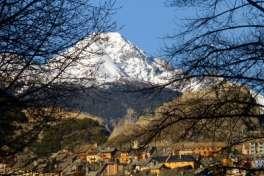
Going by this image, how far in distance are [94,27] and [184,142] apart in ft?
7.90

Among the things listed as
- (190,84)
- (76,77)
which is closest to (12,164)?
(76,77)

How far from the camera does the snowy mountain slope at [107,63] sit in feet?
29.6

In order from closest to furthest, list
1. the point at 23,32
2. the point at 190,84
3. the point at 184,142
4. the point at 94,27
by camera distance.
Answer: the point at 23,32, the point at 94,27, the point at 190,84, the point at 184,142

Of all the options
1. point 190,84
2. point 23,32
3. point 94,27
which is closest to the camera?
point 23,32

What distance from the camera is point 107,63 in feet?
32.4

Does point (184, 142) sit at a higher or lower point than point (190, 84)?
lower

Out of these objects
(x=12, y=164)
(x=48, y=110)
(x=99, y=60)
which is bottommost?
(x=12, y=164)

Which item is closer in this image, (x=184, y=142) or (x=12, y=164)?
(x=12, y=164)

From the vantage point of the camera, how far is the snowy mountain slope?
29.6ft

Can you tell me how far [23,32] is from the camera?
8430 millimetres

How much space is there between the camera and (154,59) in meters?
10.4

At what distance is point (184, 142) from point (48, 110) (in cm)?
262

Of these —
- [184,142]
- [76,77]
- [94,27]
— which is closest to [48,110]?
[76,77]

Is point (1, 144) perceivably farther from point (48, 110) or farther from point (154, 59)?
point (154, 59)
